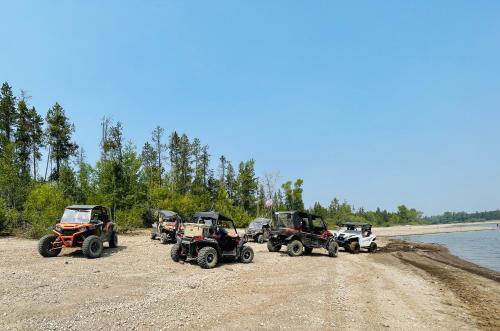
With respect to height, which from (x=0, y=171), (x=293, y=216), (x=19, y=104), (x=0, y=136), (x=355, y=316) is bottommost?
(x=355, y=316)

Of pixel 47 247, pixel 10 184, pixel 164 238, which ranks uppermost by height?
pixel 10 184

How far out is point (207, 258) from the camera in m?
13.0

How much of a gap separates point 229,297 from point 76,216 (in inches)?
380

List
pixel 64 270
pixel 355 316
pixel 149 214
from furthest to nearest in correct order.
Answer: pixel 149 214 < pixel 64 270 < pixel 355 316

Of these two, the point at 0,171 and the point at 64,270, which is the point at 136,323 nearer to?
the point at 64,270

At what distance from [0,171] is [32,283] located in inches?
924

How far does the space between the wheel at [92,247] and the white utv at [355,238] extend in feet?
46.8

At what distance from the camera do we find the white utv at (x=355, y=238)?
877 inches

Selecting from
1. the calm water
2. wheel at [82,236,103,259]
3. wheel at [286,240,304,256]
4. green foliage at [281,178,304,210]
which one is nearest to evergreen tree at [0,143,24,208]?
wheel at [82,236,103,259]

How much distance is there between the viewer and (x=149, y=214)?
132ft

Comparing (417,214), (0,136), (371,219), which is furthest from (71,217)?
(417,214)

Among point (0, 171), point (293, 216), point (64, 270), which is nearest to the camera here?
point (64, 270)

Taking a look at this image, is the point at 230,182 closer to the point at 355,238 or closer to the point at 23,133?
the point at 23,133

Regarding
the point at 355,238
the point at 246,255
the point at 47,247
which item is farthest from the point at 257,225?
the point at 47,247
